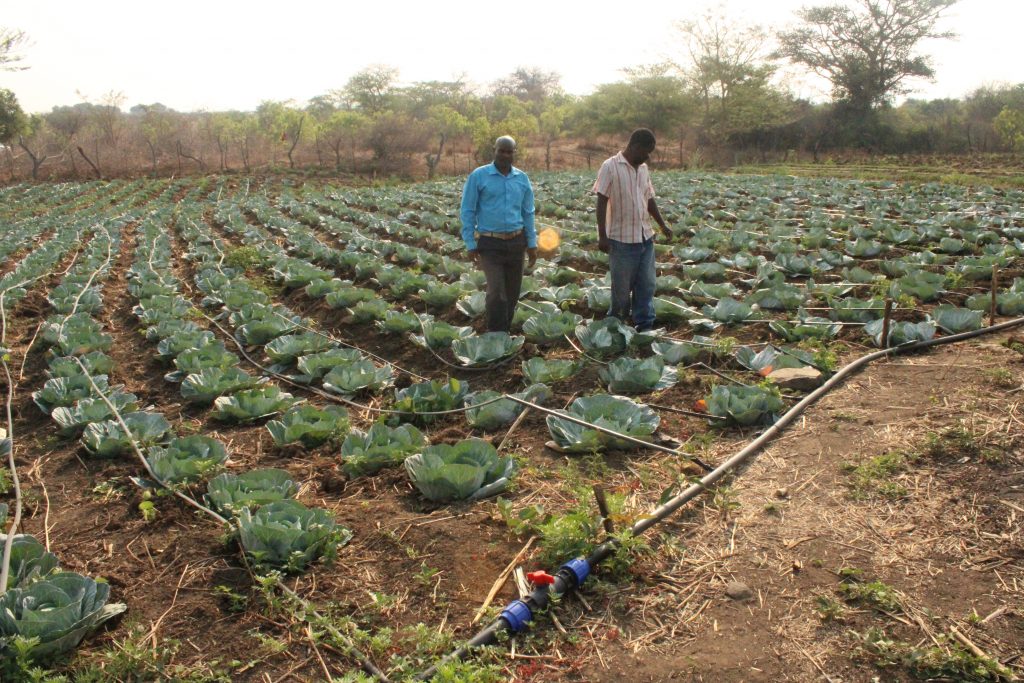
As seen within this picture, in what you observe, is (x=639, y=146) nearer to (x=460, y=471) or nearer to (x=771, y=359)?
(x=771, y=359)

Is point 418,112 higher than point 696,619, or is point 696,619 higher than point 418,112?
point 418,112

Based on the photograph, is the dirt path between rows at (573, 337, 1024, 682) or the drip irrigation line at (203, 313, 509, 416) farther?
the drip irrigation line at (203, 313, 509, 416)

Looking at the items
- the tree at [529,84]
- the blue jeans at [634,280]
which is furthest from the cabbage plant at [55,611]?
the tree at [529,84]

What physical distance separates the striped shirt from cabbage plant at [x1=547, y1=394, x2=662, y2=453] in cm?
185

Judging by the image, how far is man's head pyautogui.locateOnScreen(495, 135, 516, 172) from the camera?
5.34m

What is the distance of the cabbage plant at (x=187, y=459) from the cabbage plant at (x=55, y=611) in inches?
38.2

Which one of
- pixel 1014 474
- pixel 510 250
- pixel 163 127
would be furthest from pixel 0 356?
pixel 163 127

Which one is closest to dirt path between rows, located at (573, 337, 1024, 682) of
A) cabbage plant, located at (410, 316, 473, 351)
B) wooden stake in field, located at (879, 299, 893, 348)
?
wooden stake in field, located at (879, 299, 893, 348)

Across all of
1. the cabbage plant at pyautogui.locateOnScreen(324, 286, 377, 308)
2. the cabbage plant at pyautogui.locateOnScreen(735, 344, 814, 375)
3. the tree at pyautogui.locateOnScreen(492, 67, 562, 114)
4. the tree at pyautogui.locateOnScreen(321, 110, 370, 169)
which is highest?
the tree at pyautogui.locateOnScreen(492, 67, 562, 114)

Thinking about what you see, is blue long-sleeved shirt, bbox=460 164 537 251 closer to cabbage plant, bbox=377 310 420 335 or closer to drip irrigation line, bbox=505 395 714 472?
cabbage plant, bbox=377 310 420 335

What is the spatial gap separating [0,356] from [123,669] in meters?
5.31

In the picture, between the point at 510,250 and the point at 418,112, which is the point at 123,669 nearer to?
the point at 510,250

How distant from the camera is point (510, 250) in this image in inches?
221

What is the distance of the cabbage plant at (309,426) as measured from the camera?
166 inches
